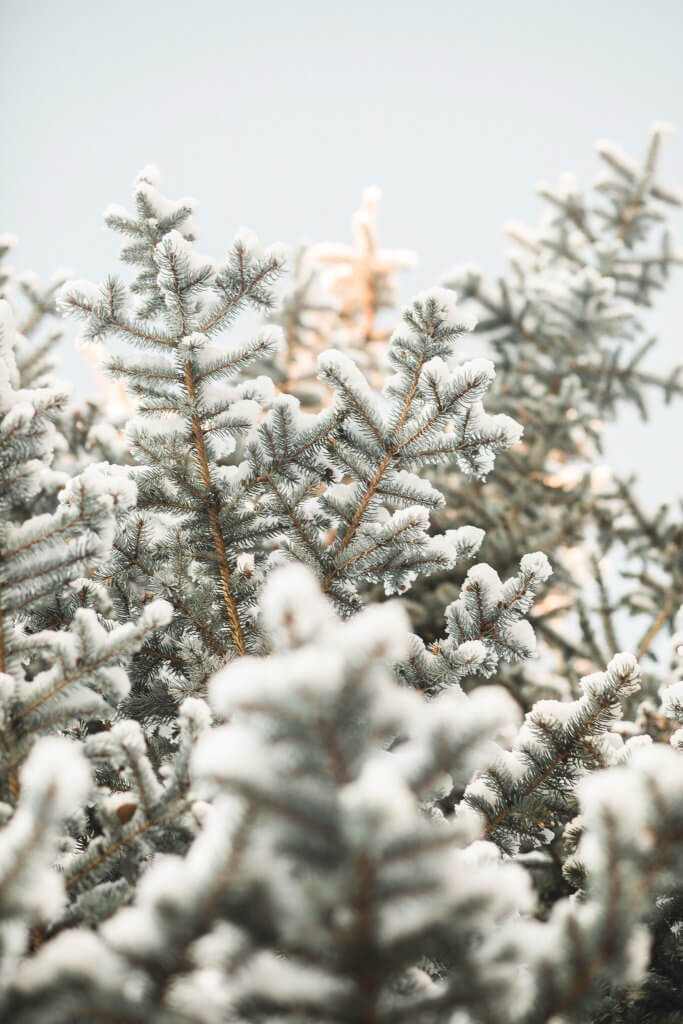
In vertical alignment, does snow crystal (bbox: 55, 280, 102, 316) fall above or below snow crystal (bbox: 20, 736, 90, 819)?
above

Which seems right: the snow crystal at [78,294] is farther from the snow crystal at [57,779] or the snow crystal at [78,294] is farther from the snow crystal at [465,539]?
the snow crystal at [57,779]

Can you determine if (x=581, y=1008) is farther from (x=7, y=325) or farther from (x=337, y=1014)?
(x=7, y=325)

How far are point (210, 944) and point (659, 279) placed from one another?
24.2 ft

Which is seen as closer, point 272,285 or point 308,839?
point 308,839

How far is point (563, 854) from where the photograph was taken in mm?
2877

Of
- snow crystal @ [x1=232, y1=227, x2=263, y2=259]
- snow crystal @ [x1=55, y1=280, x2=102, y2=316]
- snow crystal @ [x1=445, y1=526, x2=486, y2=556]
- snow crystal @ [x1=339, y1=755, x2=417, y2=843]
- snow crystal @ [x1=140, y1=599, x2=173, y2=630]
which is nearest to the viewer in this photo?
snow crystal @ [x1=339, y1=755, x2=417, y2=843]

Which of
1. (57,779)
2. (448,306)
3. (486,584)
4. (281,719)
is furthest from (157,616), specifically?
(448,306)

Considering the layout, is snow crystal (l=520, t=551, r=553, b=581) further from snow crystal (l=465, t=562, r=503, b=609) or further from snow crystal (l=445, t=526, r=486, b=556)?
snow crystal (l=445, t=526, r=486, b=556)

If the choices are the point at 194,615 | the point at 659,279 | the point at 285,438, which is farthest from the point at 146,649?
the point at 659,279

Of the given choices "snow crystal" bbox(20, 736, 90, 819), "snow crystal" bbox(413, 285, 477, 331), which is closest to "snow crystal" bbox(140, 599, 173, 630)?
"snow crystal" bbox(20, 736, 90, 819)

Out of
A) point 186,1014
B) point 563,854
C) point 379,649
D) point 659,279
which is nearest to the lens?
point 379,649

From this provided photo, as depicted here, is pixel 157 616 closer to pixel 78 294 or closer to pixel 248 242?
pixel 78 294

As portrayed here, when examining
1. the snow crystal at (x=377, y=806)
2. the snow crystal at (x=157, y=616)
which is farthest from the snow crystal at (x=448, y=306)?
the snow crystal at (x=377, y=806)

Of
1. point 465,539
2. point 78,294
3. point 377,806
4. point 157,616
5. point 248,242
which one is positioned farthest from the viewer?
point 465,539
